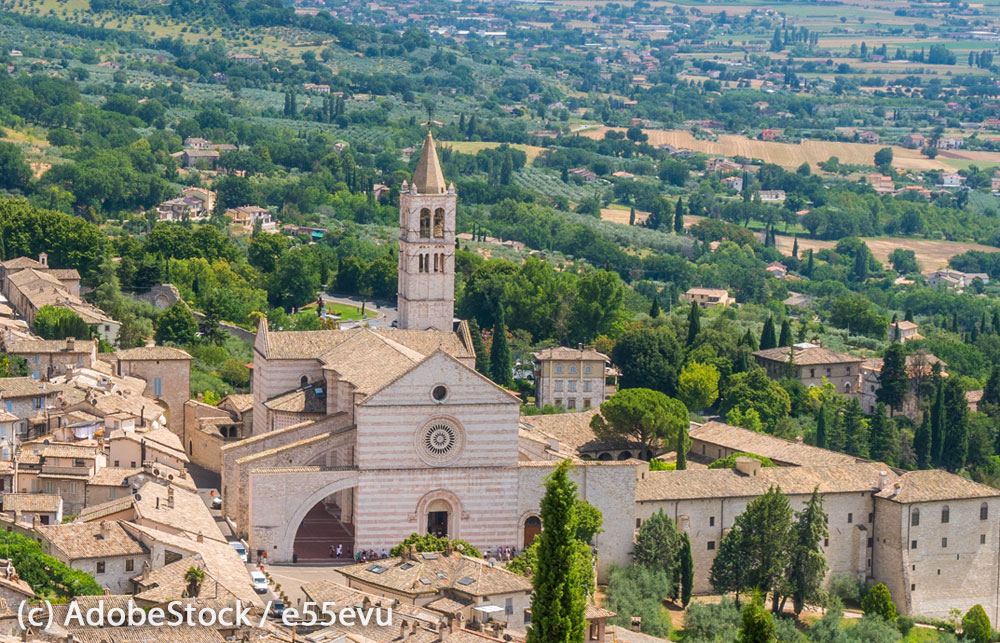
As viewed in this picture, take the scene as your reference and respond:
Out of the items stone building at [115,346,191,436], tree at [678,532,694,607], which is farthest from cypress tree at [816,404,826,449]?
stone building at [115,346,191,436]

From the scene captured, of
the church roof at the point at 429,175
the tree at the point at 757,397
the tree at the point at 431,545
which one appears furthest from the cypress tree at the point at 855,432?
the tree at the point at 431,545

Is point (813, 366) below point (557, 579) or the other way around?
below

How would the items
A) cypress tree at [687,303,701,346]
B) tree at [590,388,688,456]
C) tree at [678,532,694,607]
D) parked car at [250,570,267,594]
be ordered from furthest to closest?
1. cypress tree at [687,303,701,346]
2. tree at [590,388,688,456]
3. tree at [678,532,694,607]
4. parked car at [250,570,267,594]

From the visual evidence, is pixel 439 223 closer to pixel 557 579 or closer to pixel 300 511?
pixel 300 511

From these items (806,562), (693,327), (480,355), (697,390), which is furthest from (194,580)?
(693,327)

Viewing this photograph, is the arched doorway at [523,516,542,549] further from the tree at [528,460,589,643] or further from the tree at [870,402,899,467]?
the tree at [870,402,899,467]

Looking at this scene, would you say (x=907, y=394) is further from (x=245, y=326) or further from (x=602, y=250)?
(x=602, y=250)

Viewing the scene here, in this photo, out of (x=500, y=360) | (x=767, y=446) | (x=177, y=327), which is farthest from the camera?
(x=500, y=360)
